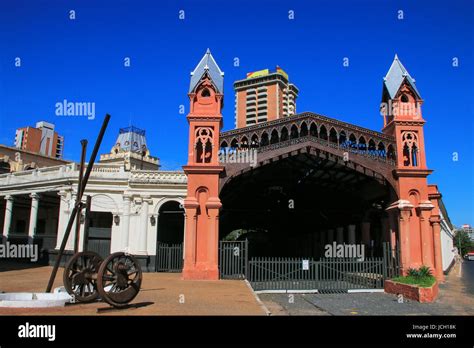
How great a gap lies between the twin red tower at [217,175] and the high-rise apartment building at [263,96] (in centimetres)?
11437

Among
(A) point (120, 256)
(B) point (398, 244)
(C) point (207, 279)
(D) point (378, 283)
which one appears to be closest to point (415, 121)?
(B) point (398, 244)

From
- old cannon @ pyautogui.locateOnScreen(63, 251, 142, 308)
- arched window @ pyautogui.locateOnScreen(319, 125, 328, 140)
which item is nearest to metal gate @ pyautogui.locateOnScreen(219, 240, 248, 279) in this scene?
arched window @ pyautogui.locateOnScreen(319, 125, 328, 140)

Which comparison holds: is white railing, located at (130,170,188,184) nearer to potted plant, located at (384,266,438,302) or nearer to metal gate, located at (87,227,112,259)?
metal gate, located at (87,227,112,259)

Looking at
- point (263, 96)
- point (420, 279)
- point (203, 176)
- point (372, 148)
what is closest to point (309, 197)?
point (372, 148)

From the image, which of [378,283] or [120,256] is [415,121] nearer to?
[378,283]

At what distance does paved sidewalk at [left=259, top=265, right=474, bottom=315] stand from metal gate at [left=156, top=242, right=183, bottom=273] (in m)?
9.69

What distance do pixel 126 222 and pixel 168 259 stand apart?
12.8 ft

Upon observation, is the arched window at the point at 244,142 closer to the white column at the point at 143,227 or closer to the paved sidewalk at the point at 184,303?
the white column at the point at 143,227

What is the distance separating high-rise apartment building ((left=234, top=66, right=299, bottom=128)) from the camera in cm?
13612

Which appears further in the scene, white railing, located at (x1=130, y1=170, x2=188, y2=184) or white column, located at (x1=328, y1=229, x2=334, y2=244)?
white column, located at (x1=328, y1=229, x2=334, y2=244)

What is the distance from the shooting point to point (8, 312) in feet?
29.5

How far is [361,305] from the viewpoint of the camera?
44.9 ft
